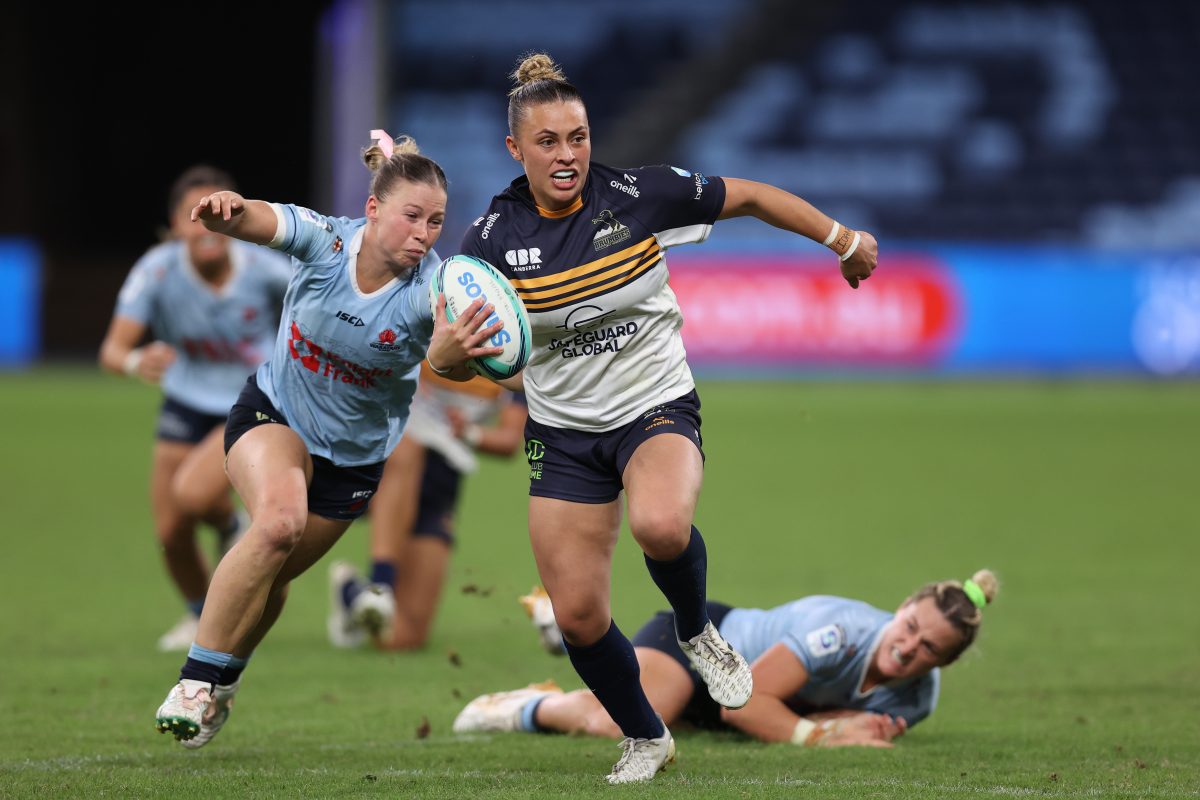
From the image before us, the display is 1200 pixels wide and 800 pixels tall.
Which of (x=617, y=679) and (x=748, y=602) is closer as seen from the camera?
(x=617, y=679)

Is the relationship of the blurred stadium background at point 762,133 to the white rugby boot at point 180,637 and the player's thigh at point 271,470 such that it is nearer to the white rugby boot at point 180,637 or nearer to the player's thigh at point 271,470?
the white rugby boot at point 180,637

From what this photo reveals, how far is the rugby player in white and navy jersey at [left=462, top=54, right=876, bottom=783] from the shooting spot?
15.9ft

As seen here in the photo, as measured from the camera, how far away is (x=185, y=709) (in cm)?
470

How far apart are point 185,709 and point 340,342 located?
126 centimetres

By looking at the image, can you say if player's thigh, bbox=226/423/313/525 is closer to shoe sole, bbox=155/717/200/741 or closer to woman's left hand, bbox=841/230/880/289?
shoe sole, bbox=155/717/200/741

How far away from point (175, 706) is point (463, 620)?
401 cm

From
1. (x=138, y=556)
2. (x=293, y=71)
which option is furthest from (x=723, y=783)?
(x=293, y=71)

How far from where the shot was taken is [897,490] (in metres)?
13.1

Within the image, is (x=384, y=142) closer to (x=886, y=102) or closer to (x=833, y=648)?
(x=833, y=648)

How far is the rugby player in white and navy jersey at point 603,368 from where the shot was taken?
15.9 feet

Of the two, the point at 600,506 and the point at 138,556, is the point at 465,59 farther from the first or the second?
the point at 600,506

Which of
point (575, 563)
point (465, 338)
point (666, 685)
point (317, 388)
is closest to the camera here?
point (465, 338)

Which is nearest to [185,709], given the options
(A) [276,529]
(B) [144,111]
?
(A) [276,529]

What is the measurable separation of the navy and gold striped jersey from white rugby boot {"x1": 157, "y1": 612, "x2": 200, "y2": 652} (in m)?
3.20
